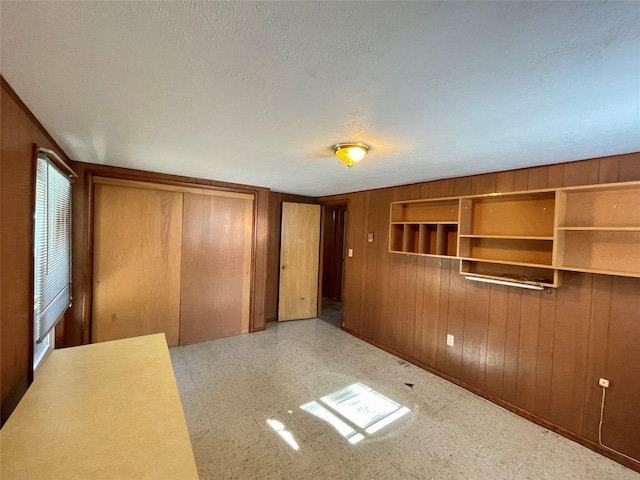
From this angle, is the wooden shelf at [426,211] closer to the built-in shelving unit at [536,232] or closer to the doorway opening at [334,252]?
the built-in shelving unit at [536,232]

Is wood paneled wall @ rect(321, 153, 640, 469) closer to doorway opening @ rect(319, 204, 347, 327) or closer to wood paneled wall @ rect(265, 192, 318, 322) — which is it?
wood paneled wall @ rect(265, 192, 318, 322)

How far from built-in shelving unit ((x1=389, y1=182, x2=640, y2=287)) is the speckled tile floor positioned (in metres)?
1.24

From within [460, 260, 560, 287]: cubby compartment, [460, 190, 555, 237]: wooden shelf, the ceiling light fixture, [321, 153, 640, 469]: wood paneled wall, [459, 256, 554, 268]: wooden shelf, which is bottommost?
[321, 153, 640, 469]: wood paneled wall

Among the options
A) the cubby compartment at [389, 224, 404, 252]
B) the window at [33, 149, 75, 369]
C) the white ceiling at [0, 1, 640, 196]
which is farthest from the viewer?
the cubby compartment at [389, 224, 404, 252]

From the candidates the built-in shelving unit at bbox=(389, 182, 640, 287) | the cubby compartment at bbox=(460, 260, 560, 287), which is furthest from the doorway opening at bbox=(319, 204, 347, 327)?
the cubby compartment at bbox=(460, 260, 560, 287)

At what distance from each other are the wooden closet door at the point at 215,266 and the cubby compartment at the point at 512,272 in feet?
9.52

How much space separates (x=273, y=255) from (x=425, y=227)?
2.53 m

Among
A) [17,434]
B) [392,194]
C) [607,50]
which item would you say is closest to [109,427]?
[17,434]

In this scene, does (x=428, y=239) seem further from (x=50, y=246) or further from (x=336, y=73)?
(x=50, y=246)

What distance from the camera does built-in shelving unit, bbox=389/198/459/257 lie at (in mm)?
3061

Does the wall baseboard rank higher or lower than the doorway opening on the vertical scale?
lower

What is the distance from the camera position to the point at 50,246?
6.53 feet

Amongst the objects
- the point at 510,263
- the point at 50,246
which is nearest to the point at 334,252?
the point at 510,263

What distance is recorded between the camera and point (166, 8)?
2.68 feet
